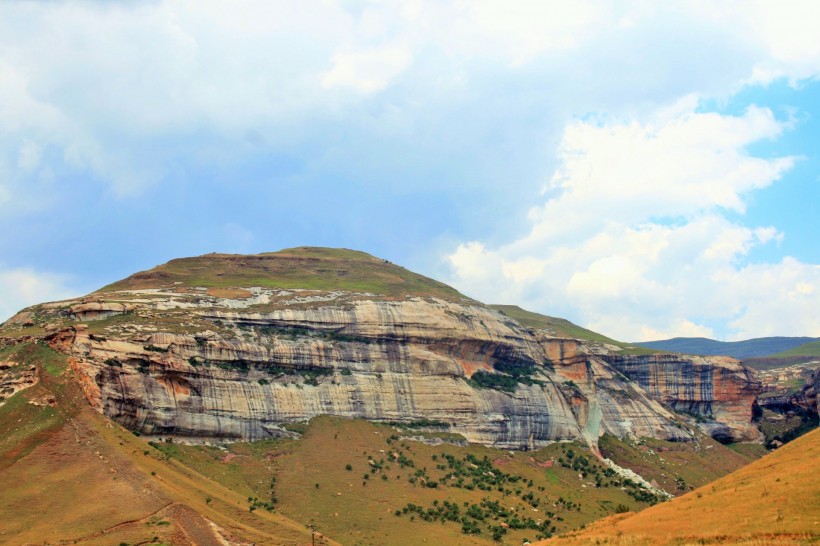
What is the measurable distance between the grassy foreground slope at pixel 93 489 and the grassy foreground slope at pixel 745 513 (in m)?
34.4

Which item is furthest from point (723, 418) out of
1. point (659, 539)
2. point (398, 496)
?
point (659, 539)

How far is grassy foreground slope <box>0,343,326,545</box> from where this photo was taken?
6138cm

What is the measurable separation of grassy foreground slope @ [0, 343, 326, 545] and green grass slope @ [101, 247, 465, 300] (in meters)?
51.8

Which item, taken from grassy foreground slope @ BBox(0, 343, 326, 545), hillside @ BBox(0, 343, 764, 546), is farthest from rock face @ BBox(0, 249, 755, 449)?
grassy foreground slope @ BBox(0, 343, 326, 545)

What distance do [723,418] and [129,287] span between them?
137 metres

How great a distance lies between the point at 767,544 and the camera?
32750 mm

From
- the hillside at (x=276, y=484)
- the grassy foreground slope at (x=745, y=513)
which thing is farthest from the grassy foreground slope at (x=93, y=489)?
the grassy foreground slope at (x=745, y=513)

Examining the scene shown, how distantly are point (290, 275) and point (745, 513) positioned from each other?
401 ft

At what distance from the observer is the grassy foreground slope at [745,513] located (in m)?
34.6

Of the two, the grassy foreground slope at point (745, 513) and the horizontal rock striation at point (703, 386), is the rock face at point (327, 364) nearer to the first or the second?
the horizontal rock striation at point (703, 386)

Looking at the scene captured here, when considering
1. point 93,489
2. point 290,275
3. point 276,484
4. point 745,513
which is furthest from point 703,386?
point 745,513

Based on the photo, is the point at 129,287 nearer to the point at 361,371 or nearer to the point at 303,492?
the point at 361,371

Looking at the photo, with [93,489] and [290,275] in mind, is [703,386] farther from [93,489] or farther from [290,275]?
[93,489]

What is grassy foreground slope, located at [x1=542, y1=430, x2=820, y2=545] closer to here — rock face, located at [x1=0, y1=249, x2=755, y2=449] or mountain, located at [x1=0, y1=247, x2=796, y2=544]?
mountain, located at [x1=0, y1=247, x2=796, y2=544]
